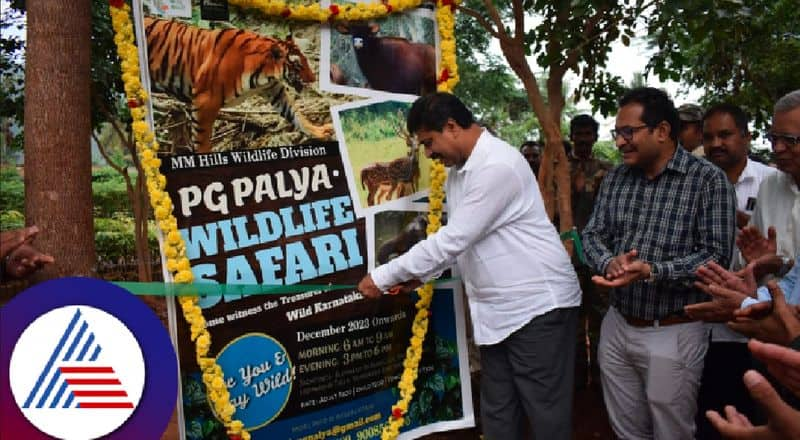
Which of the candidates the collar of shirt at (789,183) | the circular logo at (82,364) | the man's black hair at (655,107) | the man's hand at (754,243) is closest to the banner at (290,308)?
the circular logo at (82,364)

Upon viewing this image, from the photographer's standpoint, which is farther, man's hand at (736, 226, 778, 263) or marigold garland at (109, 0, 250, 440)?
man's hand at (736, 226, 778, 263)

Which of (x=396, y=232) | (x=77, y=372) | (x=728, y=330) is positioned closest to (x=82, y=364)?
(x=77, y=372)

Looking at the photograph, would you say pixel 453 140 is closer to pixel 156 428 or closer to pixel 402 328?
pixel 402 328

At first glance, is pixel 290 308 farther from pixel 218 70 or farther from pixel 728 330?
pixel 728 330

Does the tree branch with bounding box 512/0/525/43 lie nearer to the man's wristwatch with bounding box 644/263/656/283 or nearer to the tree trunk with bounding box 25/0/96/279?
the man's wristwatch with bounding box 644/263/656/283

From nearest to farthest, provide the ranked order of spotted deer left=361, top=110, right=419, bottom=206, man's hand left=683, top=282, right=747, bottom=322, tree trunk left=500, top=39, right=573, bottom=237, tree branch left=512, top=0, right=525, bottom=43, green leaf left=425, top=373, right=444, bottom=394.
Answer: man's hand left=683, top=282, right=747, bottom=322 < spotted deer left=361, top=110, right=419, bottom=206 < green leaf left=425, top=373, right=444, bottom=394 < tree branch left=512, top=0, right=525, bottom=43 < tree trunk left=500, top=39, right=573, bottom=237

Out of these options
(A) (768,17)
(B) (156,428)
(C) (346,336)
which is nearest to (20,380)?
(B) (156,428)

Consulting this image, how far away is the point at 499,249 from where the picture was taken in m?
2.77

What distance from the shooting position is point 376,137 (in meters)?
3.09

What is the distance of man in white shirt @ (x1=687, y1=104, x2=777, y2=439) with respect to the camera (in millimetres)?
3115

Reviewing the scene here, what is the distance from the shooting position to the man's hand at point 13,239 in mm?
2078

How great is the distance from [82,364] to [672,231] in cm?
221

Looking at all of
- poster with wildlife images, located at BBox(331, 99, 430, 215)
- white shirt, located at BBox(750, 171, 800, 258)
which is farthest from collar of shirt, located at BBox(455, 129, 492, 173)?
white shirt, located at BBox(750, 171, 800, 258)

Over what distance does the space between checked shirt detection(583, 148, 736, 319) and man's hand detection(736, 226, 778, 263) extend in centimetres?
11
